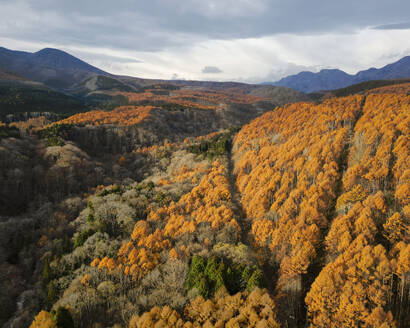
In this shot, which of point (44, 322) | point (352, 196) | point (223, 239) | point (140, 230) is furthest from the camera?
point (140, 230)

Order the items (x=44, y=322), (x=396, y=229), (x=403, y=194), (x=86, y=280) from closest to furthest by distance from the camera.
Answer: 1. (x=44, y=322)
2. (x=86, y=280)
3. (x=396, y=229)
4. (x=403, y=194)

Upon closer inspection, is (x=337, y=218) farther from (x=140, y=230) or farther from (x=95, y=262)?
(x=95, y=262)

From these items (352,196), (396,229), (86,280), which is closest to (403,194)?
(352,196)

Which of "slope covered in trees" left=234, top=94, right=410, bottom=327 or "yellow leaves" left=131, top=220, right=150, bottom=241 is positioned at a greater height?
"slope covered in trees" left=234, top=94, right=410, bottom=327

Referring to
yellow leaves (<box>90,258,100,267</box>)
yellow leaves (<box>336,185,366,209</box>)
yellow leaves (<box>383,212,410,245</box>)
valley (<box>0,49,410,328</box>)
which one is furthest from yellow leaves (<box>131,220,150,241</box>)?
yellow leaves (<box>383,212,410,245</box>)

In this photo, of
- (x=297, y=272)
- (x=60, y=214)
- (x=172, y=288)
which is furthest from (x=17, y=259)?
(x=297, y=272)

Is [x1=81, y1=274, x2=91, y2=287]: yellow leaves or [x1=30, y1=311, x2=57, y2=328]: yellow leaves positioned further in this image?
[x1=81, y1=274, x2=91, y2=287]: yellow leaves

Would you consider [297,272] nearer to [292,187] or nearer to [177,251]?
[177,251]

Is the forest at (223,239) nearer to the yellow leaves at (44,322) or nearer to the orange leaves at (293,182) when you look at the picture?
the yellow leaves at (44,322)

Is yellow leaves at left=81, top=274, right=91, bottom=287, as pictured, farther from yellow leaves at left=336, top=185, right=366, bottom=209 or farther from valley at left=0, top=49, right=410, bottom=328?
yellow leaves at left=336, top=185, right=366, bottom=209
